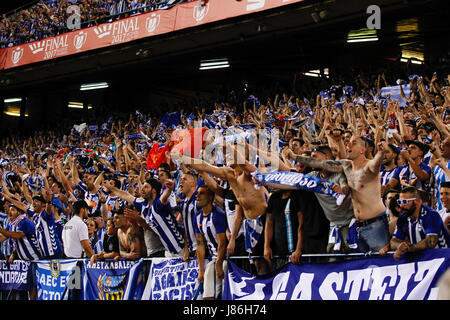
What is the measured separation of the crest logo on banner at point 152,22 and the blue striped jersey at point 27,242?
31.2 ft

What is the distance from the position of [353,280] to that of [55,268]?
197 inches

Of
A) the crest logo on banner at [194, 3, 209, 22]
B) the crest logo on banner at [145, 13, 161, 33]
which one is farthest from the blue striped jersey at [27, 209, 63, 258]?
the crest logo on banner at [145, 13, 161, 33]

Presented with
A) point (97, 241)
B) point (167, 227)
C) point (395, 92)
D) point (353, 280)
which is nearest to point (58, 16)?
point (395, 92)

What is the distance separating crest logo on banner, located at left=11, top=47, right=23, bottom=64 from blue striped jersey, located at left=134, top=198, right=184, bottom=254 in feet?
54.4

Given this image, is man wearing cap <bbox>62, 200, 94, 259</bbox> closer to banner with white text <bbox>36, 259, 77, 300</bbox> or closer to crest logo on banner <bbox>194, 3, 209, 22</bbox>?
banner with white text <bbox>36, 259, 77, 300</bbox>

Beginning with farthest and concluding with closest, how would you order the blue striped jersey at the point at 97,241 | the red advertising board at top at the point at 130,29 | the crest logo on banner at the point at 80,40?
the crest logo on banner at the point at 80,40, the red advertising board at top at the point at 130,29, the blue striped jersey at the point at 97,241

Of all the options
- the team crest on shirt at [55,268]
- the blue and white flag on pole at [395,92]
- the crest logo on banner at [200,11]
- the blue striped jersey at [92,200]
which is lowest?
the team crest on shirt at [55,268]

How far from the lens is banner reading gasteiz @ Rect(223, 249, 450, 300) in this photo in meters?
4.72

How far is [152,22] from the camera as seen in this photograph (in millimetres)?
17797

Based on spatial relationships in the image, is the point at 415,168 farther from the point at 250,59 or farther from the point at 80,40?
the point at 250,59

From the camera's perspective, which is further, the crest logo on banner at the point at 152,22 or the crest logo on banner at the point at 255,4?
the crest logo on banner at the point at 152,22

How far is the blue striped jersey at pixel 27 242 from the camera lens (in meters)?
9.37

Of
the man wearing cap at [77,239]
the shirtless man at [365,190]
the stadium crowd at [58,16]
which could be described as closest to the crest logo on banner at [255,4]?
the stadium crowd at [58,16]

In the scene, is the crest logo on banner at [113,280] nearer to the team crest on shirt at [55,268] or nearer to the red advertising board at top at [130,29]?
the team crest on shirt at [55,268]
